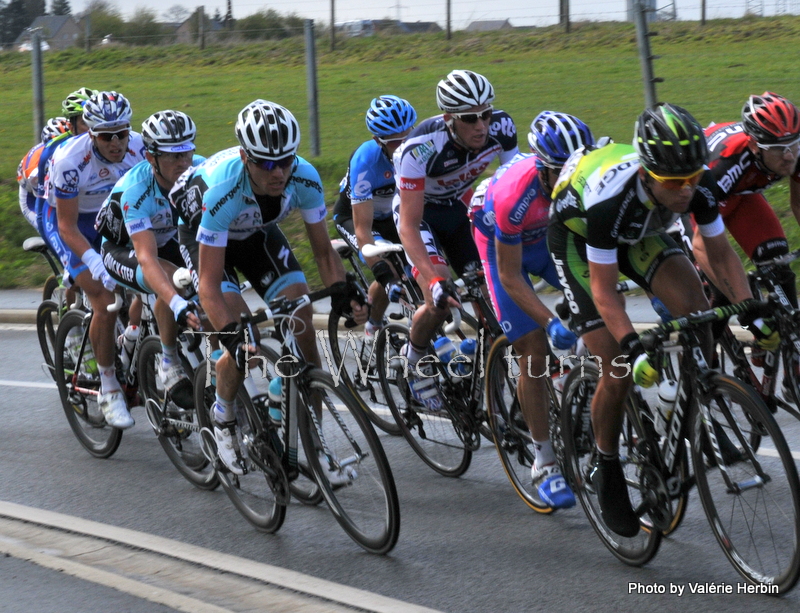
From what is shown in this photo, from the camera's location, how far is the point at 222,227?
197 inches

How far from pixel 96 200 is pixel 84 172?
0.30 meters

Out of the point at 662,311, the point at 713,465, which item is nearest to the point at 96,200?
the point at 662,311

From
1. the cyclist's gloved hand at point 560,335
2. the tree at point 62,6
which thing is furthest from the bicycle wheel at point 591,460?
the tree at point 62,6

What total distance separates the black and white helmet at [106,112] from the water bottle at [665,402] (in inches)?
166

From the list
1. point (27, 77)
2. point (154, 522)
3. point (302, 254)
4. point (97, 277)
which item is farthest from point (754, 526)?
point (27, 77)

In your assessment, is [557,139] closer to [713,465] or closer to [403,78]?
[713,465]

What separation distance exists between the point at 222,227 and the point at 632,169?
193 cm

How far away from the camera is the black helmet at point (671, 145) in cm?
383

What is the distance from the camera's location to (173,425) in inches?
242

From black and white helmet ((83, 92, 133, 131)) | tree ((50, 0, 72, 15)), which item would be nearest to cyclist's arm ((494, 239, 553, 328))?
black and white helmet ((83, 92, 133, 131))

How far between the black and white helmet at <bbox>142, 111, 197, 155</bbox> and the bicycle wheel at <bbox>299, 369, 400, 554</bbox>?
1.87 meters

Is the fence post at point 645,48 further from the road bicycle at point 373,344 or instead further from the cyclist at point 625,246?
the cyclist at point 625,246

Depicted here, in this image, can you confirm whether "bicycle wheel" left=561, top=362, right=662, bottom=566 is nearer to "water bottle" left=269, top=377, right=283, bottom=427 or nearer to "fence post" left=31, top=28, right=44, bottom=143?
"water bottle" left=269, top=377, right=283, bottom=427

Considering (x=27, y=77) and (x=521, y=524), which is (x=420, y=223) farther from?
(x=27, y=77)
